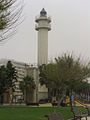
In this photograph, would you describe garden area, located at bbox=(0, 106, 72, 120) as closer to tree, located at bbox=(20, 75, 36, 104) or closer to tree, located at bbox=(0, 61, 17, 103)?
tree, located at bbox=(0, 61, 17, 103)

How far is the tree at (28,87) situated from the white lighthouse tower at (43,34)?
6042 millimetres

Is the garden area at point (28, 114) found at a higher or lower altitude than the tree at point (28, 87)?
lower

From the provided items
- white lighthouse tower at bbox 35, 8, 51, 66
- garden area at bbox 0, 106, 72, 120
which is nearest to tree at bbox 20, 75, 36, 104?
white lighthouse tower at bbox 35, 8, 51, 66

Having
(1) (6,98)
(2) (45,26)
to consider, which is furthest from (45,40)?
(1) (6,98)

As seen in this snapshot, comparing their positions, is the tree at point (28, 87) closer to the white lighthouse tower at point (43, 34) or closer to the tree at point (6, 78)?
the white lighthouse tower at point (43, 34)

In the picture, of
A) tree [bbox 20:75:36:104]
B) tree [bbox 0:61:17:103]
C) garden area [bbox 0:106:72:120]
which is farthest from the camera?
tree [bbox 20:75:36:104]

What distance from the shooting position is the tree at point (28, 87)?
98750 mm

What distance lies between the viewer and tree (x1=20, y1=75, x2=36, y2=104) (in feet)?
324

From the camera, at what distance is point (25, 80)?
326 feet

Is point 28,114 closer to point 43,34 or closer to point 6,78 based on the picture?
point 6,78

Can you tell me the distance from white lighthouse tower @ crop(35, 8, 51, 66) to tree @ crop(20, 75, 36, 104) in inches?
238

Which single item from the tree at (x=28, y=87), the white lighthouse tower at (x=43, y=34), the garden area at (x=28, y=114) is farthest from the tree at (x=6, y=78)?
the garden area at (x=28, y=114)

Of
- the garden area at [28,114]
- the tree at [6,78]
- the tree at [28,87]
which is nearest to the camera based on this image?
the garden area at [28,114]

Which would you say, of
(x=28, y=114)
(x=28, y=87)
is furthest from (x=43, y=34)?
(x=28, y=114)
